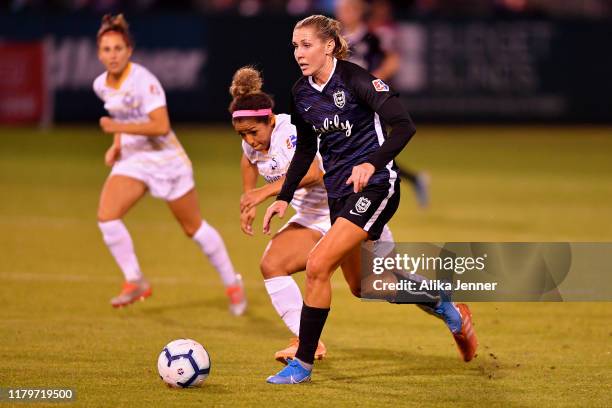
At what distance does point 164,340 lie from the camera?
821 centimetres

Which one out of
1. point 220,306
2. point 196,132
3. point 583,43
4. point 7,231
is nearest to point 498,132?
point 583,43

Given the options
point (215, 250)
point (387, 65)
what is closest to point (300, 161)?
point (215, 250)

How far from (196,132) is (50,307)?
46.4 feet

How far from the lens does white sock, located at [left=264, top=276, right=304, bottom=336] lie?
7520 mm

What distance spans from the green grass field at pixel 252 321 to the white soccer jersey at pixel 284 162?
996mm

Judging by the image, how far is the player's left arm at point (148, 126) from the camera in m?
9.01

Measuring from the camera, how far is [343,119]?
272 inches

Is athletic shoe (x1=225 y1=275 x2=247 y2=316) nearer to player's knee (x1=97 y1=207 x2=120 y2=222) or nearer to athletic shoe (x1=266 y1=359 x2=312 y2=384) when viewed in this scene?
player's knee (x1=97 y1=207 x2=120 y2=222)

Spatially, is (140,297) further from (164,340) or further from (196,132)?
(196,132)

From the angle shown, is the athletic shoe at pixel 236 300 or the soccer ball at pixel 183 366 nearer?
the soccer ball at pixel 183 366

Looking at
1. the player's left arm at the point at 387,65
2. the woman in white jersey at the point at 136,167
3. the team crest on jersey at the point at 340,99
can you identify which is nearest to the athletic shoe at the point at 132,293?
the woman in white jersey at the point at 136,167

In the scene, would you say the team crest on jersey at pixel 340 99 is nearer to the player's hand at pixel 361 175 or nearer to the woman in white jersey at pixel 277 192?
the player's hand at pixel 361 175

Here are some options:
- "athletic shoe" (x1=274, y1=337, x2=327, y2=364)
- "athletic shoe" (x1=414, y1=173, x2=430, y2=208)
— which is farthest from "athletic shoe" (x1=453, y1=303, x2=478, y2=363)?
"athletic shoe" (x1=414, y1=173, x2=430, y2=208)

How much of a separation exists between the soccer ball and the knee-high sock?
55 centimetres
